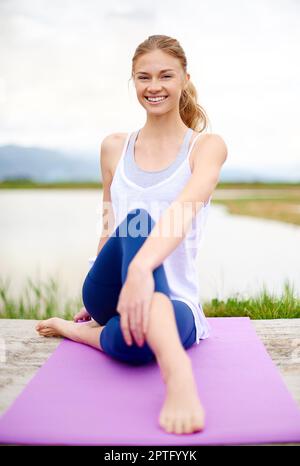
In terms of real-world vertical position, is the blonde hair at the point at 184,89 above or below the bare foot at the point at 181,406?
above

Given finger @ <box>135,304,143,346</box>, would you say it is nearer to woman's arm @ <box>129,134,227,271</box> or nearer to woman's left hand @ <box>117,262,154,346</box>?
woman's left hand @ <box>117,262,154,346</box>

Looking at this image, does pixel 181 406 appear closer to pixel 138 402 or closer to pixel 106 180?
pixel 138 402

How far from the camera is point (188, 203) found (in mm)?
1755

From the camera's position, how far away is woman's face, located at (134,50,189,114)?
1.93 metres

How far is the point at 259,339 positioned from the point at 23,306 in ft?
4.52

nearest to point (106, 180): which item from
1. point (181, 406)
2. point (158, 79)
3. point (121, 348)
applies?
point (158, 79)

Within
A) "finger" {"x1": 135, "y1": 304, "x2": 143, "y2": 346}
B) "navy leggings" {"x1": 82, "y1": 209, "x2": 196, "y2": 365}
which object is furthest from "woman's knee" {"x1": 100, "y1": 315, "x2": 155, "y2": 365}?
"finger" {"x1": 135, "y1": 304, "x2": 143, "y2": 346}

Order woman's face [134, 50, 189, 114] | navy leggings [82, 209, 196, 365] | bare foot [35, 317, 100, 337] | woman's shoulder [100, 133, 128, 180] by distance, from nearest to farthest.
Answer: navy leggings [82, 209, 196, 365] → woman's face [134, 50, 189, 114] → woman's shoulder [100, 133, 128, 180] → bare foot [35, 317, 100, 337]

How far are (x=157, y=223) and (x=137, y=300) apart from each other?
9.4 inches

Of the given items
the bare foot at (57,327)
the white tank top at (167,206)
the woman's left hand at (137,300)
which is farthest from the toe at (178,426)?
the bare foot at (57,327)

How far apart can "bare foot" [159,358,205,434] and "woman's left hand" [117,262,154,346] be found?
143 mm

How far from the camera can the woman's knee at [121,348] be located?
1853 mm

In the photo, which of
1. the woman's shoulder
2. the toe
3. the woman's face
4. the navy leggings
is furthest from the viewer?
the woman's shoulder

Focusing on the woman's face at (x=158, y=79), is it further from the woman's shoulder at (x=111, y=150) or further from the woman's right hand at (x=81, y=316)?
the woman's right hand at (x=81, y=316)
